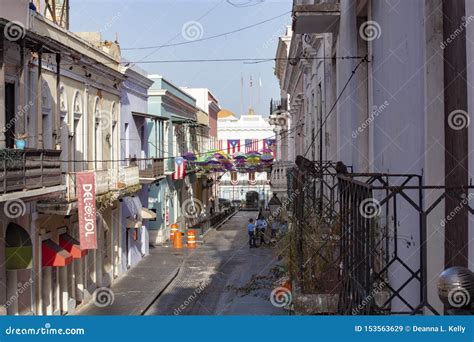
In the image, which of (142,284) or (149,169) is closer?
(142,284)

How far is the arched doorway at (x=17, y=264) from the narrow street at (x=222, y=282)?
4.34m

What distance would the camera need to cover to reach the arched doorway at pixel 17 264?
50.2 feet

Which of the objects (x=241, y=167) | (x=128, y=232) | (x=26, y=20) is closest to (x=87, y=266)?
(x=128, y=232)

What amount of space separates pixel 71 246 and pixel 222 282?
654 cm

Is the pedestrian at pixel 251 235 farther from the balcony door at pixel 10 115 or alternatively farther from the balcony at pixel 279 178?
the balcony door at pixel 10 115

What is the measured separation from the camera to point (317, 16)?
483 inches

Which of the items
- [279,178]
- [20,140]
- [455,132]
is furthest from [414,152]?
[279,178]

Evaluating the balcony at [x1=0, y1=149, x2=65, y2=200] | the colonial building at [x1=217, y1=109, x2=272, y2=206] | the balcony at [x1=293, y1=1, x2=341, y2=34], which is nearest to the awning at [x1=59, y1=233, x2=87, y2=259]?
the balcony at [x1=0, y1=149, x2=65, y2=200]

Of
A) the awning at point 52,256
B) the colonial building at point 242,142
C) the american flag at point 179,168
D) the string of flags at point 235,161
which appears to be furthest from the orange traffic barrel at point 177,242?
the colonial building at point 242,142

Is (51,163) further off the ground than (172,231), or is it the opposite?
(51,163)

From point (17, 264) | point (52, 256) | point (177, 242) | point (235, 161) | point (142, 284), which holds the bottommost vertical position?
point (142, 284)

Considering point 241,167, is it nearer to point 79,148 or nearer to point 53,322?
point 79,148

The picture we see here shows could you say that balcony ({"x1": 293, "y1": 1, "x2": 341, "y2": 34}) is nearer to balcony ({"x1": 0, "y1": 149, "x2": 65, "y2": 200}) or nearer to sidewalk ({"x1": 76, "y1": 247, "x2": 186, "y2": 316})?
balcony ({"x1": 0, "y1": 149, "x2": 65, "y2": 200})

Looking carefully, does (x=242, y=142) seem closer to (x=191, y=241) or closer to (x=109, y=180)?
(x=191, y=241)
